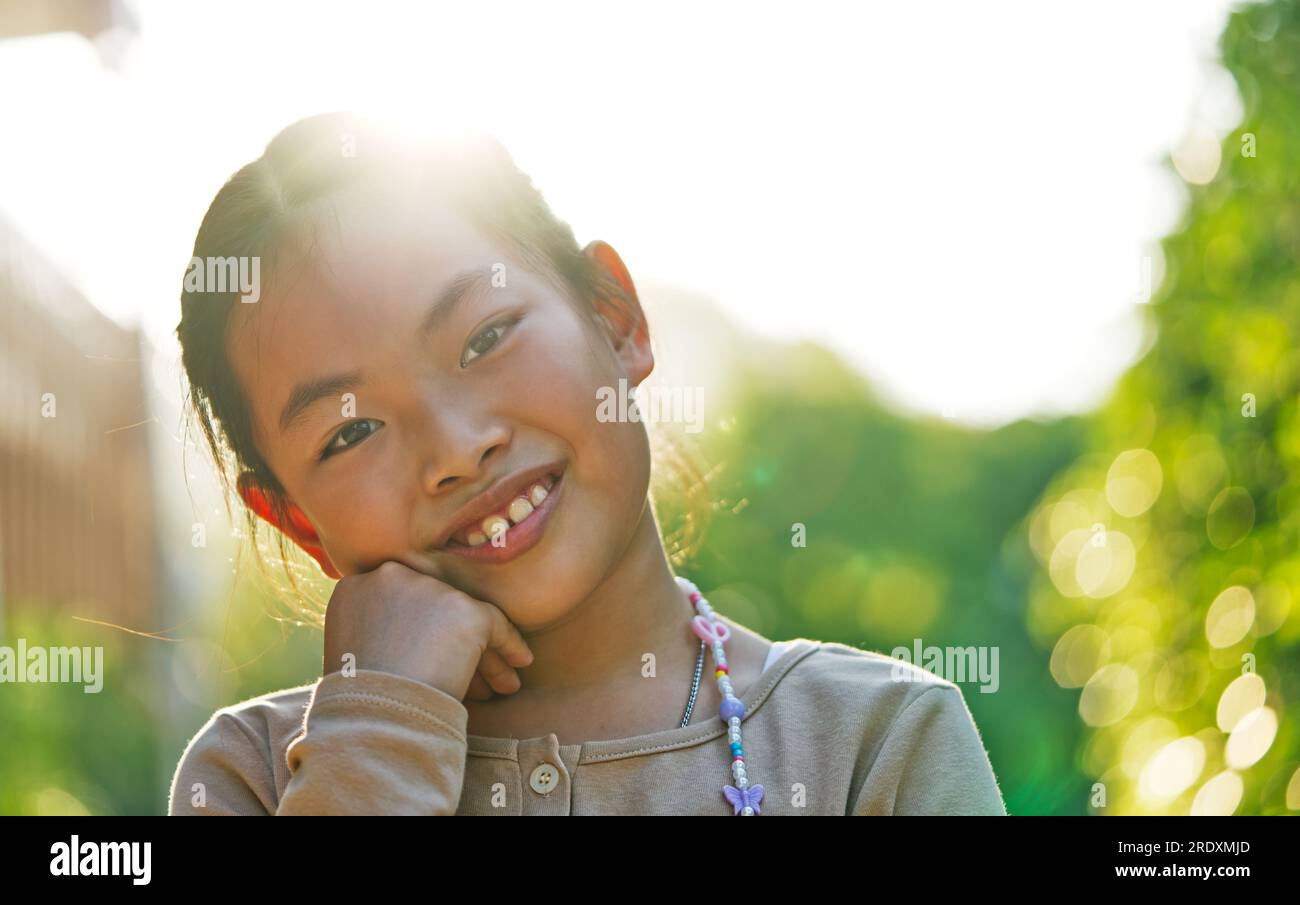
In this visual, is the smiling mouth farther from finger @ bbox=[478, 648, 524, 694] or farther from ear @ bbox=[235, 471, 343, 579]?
ear @ bbox=[235, 471, 343, 579]

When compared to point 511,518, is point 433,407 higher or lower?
higher

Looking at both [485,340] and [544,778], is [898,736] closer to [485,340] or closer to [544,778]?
[544,778]

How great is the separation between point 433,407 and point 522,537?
176 mm

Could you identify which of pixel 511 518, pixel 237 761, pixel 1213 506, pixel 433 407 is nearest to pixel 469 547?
pixel 511 518

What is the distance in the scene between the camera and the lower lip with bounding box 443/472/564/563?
1.36m

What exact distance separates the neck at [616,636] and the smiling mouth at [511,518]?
164 mm

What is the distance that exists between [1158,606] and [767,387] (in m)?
7.96

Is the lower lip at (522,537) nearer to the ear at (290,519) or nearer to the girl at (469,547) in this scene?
the girl at (469,547)

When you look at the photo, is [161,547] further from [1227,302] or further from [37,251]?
[1227,302]

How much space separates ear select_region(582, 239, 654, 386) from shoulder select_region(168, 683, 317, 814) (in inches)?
22.2

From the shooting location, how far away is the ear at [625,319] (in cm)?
158

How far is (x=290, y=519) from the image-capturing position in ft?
5.11
